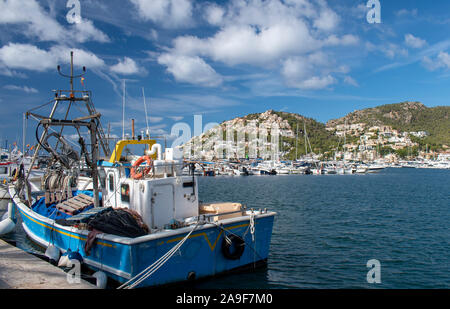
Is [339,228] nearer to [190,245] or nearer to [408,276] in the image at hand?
[408,276]

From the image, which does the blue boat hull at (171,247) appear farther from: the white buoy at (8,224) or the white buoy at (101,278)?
the white buoy at (8,224)

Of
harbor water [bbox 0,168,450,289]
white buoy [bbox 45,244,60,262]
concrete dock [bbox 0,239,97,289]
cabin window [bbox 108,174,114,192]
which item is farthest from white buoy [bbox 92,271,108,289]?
cabin window [bbox 108,174,114,192]

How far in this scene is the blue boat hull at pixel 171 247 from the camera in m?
8.89

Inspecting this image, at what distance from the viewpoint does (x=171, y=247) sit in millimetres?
9336

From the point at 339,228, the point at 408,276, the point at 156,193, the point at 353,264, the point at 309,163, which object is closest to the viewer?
the point at 156,193

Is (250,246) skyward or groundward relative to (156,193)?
groundward

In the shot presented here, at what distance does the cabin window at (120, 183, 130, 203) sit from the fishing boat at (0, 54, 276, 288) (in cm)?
3

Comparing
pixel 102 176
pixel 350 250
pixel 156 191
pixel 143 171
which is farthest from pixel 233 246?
pixel 350 250

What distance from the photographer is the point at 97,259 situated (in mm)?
9953

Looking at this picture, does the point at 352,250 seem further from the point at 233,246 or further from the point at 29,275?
the point at 29,275

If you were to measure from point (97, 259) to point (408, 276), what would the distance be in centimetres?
1091

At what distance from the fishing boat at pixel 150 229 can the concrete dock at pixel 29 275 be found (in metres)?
1.63
